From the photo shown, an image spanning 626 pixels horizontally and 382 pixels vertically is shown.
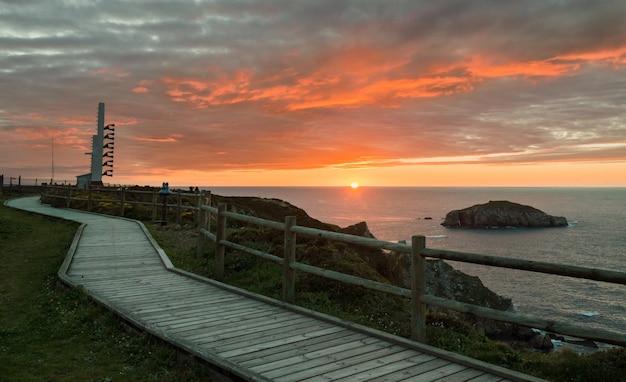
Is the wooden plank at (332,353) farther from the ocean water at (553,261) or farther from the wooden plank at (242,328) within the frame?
the ocean water at (553,261)

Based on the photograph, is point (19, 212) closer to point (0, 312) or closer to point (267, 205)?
point (267, 205)

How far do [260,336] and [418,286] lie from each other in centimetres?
226

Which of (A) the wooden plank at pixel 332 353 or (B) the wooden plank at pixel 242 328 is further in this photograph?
(B) the wooden plank at pixel 242 328

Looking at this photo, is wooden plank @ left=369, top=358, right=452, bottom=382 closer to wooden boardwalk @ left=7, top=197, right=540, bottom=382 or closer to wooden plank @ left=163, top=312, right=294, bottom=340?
wooden boardwalk @ left=7, top=197, right=540, bottom=382

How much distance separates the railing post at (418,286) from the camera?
5785mm

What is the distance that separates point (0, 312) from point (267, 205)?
2829cm

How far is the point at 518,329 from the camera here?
79.5ft

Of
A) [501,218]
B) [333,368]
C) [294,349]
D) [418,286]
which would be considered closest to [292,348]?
[294,349]

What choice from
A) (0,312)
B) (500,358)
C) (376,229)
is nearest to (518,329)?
(500,358)

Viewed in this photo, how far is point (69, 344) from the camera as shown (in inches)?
257

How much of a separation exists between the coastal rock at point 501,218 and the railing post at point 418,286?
362ft

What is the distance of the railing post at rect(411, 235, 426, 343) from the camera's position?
579 centimetres

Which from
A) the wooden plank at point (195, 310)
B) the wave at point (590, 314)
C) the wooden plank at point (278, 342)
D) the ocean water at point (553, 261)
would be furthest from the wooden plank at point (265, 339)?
the wave at point (590, 314)

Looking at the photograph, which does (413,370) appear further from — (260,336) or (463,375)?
(260,336)
